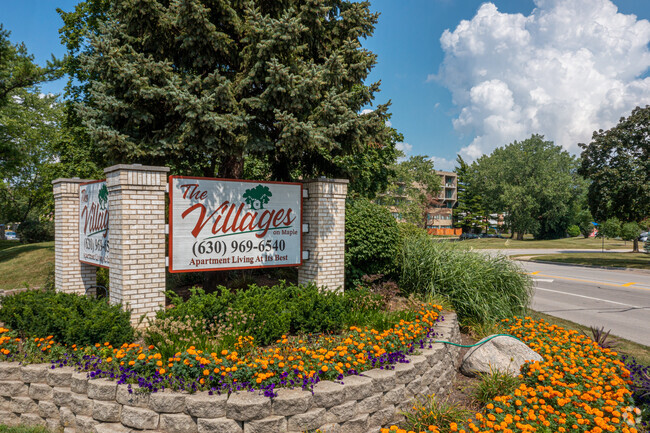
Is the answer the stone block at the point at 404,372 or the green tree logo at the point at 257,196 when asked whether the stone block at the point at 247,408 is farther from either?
the green tree logo at the point at 257,196

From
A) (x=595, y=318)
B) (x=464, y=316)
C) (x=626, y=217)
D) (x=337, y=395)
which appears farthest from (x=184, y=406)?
(x=626, y=217)

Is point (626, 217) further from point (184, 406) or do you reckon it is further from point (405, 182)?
point (184, 406)

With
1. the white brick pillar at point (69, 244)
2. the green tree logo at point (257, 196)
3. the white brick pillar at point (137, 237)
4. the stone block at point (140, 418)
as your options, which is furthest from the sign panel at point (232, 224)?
the white brick pillar at point (69, 244)

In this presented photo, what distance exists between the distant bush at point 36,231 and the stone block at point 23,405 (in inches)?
1445

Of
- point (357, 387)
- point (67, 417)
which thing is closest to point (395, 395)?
point (357, 387)

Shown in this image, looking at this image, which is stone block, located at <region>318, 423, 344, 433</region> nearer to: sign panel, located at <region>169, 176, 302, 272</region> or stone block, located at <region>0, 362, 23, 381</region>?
sign panel, located at <region>169, 176, 302, 272</region>

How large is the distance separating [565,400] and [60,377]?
5532mm

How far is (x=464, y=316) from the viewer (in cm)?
746

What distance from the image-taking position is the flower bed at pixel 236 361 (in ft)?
13.0

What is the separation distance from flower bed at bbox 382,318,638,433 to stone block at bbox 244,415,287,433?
3.58 feet

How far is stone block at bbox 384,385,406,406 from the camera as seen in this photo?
4.42m

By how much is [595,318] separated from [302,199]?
27.5 feet

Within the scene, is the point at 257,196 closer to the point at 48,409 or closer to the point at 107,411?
the point at 107,411

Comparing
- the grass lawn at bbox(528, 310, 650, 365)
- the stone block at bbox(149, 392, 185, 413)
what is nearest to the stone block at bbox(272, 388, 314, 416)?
the stone block at bbox(149, 392, 185, 413)
